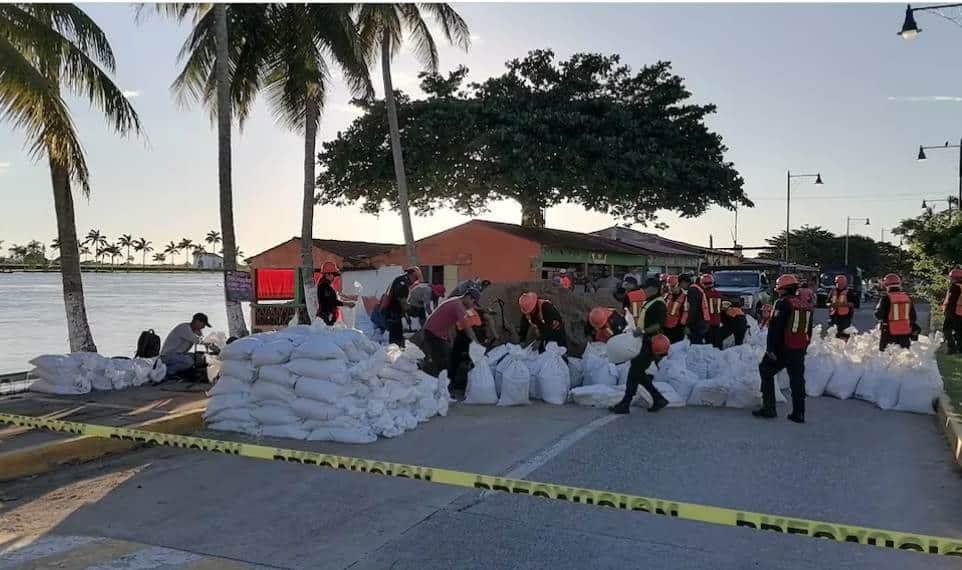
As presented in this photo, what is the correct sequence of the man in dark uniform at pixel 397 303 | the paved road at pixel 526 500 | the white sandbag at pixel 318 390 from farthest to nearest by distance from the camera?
the man in dark uniform at pixel 397 303, the white sandbag at pixel 318 390, the paved road at pixel 526 500

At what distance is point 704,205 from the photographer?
27.2m

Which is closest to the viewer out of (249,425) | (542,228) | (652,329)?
(249,425)

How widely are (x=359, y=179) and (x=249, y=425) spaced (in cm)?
1990

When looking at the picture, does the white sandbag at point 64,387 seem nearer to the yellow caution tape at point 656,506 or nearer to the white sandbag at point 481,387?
the white sandbag at point 481,387

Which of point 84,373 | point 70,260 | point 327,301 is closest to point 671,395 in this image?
point 327,301

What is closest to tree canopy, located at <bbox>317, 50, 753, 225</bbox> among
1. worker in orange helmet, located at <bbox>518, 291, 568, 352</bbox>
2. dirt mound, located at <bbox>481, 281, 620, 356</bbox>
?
dirt mound, located at <bbox>481, 281, 620, 356</bbox>

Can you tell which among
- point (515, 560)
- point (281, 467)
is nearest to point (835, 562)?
point (515, 560)

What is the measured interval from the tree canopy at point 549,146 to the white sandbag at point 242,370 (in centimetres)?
1829

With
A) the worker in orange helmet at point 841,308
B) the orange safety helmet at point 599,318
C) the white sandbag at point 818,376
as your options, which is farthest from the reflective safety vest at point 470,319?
the worker in orange helmet at point 841,308

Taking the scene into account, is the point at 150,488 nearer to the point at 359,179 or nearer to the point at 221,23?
the point at 221,23

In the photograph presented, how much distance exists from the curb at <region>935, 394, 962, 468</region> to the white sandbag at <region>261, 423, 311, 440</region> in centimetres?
524

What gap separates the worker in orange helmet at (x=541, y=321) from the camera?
973 centimetres

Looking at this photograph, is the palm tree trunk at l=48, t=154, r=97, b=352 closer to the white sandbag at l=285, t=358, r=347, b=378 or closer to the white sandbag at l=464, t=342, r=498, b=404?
the white sandbag at l=285, t=358, r=347, b=378

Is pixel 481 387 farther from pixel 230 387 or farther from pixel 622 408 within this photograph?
pixel 230 387
